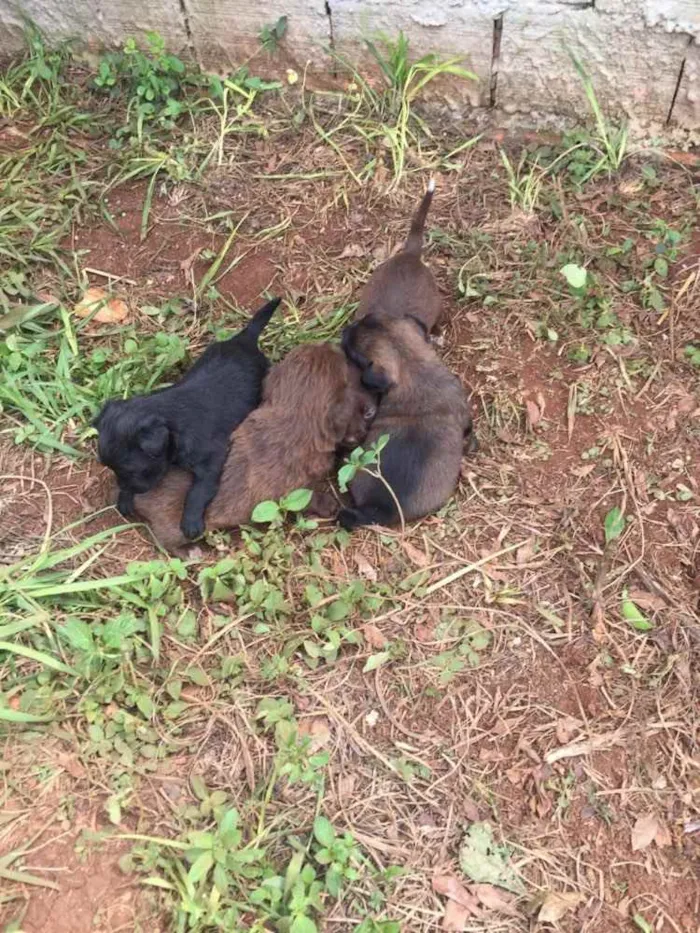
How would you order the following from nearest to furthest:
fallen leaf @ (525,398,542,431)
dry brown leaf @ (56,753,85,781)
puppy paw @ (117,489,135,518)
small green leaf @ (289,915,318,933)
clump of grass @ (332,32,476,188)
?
1. small green leaf @ (289,915,318,933)
2. dry brown leaf @ (56,753,85,781)
3. puppy paw @ (117,489,135,518)
4. fallen leaf @ (525,398,542,431)
5. clump of grass @ (332,32,476,188)

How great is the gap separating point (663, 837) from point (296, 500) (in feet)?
6.17

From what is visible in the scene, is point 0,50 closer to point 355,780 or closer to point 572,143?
point 572,143

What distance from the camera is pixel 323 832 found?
286 centimetres

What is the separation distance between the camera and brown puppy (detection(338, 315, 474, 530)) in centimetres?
367

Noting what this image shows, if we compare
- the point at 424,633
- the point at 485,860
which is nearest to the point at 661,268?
the point at 424,633

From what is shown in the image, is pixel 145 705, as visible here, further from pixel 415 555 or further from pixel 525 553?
pixel 525 553

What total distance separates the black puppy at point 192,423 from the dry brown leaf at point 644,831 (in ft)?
6.84

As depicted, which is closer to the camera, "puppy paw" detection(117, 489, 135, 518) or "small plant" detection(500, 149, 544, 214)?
"puppy paw" detection(117, 489, 135, 518)

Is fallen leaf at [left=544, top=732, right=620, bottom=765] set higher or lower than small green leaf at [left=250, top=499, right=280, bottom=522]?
lower

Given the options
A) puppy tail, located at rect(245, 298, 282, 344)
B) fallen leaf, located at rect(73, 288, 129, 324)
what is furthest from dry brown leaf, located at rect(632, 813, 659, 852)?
fallen leaf, located at rect(73, 288, 129, 324)

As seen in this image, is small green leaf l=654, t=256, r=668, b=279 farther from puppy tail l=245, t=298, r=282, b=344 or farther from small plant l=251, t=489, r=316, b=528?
small plant l=251, t=489, r=316, b=528

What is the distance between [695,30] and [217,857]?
4371mm

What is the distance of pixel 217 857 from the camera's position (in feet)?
9.18

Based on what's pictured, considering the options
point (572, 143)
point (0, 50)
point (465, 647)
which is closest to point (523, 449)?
point (465, 647)
